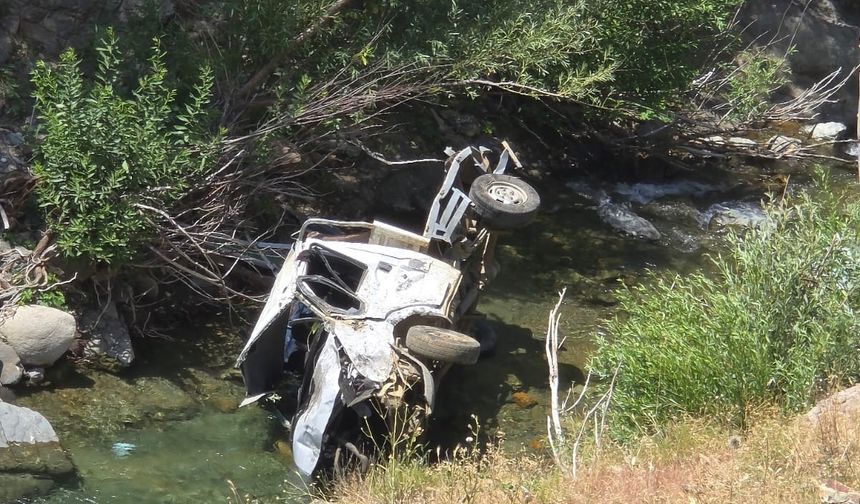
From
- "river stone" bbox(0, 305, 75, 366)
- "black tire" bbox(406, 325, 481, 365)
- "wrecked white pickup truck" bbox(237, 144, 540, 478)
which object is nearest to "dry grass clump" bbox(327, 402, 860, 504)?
"wrecked white pickup truck" bbox(237, 144, 540, 478)

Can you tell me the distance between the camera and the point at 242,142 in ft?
35.5

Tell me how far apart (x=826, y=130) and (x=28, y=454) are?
638 inches

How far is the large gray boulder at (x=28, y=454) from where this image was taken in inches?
304

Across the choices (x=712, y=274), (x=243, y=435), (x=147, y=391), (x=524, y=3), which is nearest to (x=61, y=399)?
(x=147, y=391)

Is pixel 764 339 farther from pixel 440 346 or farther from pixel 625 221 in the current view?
pixel 625 221

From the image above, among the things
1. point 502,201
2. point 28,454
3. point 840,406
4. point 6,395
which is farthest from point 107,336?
point 840,406

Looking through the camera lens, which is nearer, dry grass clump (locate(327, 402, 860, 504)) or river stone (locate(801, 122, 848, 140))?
dry grass clump (locate(327, 402, 860, 504))

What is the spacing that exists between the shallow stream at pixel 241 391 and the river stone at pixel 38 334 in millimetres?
277

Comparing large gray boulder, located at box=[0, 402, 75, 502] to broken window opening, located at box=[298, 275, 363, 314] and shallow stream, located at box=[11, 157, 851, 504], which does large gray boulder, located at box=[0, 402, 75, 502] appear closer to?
shallow stream, located at box=[11, 157, 851, 504]

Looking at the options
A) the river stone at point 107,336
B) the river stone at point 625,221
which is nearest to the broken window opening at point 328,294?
the river stone at point 107,336

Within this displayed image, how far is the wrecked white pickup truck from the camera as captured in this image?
7.94 metres

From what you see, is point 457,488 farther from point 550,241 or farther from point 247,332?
point 550,241

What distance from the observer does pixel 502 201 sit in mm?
10008

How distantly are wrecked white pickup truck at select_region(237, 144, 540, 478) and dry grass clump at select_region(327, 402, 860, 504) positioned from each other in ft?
1.90
